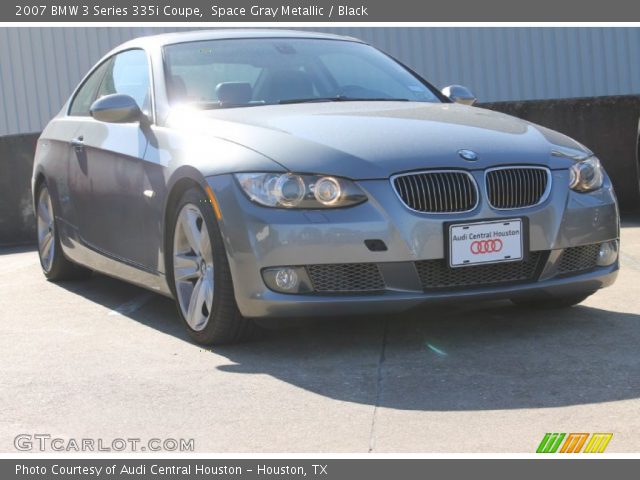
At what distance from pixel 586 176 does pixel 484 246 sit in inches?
28.5

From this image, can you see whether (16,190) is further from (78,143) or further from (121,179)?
(121,179)

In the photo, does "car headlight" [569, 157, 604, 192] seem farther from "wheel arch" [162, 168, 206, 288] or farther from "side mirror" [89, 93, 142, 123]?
"side mirror" [89, 93, 142, 123]

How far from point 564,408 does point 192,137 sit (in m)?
2.22

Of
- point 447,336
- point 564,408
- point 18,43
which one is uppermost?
point 564,408

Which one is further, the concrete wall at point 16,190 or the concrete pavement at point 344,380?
the concrete wall at point 16,190

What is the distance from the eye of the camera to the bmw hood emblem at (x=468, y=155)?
5312 mm

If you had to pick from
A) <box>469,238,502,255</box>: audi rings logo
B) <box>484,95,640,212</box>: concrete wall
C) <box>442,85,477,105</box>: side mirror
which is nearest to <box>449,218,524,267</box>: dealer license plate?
<box>469,238,502,255</box>: audi rings logo

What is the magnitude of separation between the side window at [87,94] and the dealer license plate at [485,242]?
297cm

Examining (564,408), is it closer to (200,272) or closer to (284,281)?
(284,281)

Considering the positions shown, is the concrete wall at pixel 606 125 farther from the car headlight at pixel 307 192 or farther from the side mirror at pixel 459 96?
the car headlight at pixel 307 192

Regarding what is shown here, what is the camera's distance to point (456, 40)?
59.3ft

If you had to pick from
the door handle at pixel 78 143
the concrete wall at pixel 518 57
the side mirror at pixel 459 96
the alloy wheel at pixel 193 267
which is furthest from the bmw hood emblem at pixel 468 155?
the concrete wall at pixel 518 57

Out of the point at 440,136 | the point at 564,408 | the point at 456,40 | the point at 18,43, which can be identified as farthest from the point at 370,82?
the point at 18,43

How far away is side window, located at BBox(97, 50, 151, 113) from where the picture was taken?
642 cm
